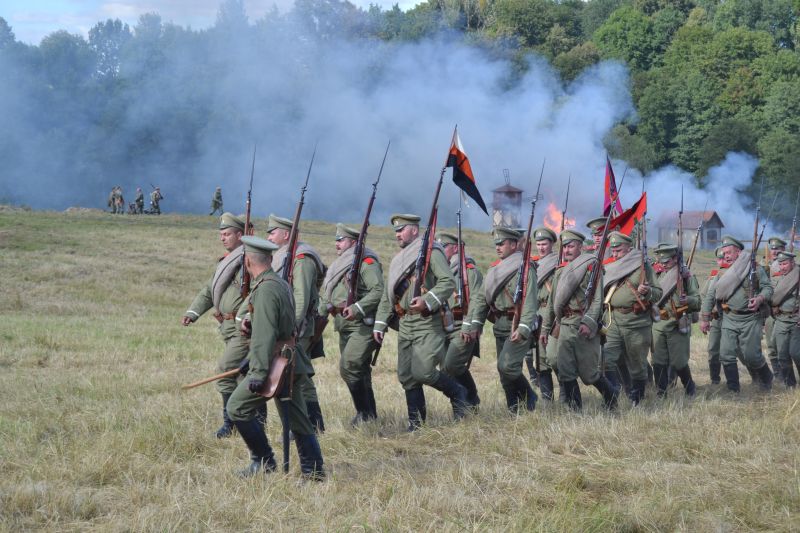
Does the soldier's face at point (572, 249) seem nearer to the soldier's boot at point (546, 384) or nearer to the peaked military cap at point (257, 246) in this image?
the soldier's boot at point (546, 384)

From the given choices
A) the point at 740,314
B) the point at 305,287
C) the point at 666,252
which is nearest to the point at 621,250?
the point at 666,252

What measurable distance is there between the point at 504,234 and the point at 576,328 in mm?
1150

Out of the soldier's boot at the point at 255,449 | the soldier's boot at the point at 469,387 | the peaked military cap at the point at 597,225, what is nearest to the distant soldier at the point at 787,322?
the peaked military cap at the point at 597,225

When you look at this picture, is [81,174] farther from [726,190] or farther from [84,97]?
[726,190]

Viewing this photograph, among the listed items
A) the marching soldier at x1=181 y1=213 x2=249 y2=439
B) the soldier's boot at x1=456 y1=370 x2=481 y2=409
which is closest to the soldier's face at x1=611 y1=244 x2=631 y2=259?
the soldier's boot at x1=456 y1=370 x2=481 y2=409

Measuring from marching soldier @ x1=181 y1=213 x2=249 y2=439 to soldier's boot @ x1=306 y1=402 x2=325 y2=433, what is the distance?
70 cm

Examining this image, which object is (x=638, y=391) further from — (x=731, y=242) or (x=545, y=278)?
(x=731, y=242)

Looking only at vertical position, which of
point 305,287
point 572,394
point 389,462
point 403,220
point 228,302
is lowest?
point 389,462

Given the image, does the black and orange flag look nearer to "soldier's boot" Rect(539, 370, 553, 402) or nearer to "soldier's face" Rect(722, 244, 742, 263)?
"soldier's boot" Rect(539, 370, 553, 402)

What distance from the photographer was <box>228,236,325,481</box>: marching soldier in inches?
265

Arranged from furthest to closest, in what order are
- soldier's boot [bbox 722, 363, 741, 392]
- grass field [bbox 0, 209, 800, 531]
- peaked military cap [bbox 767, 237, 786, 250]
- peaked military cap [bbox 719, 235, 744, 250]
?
peaked military cap [bbox 767, 237, 786, 250] → peaked military cap [bbox 719, 235, 744, 250] → soldier's boot [bbox 722, 363, 741, 392] → grass field [bbox 0, 209, 800, 531]

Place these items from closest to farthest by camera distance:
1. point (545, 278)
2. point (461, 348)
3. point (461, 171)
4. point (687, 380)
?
1. point (461, 171)
2. point (461, 348)
3. point (545, 278)
4. point (687, 380)

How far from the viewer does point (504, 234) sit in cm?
983

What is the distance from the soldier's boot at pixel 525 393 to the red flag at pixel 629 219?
254cm
